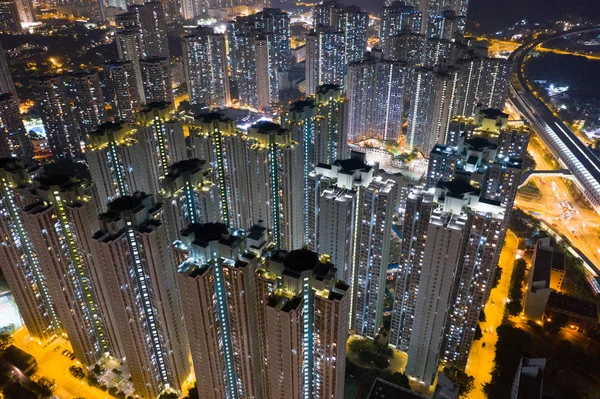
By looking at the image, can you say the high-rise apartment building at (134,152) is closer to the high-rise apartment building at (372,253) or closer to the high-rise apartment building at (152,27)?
the high-rise apartment building at (372,253)

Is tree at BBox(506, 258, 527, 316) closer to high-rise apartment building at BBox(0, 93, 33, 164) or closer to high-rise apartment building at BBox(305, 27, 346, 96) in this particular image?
high-rise apartment building at BBox(305, 27, 346, 96)

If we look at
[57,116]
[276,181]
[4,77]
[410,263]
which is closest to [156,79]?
[57,116]

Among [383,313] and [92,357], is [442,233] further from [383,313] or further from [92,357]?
[92,357]

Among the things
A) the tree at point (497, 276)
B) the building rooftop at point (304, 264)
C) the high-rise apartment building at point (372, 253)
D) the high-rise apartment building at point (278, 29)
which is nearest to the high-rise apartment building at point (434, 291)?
the high-rise apartment building at point (372, 253)

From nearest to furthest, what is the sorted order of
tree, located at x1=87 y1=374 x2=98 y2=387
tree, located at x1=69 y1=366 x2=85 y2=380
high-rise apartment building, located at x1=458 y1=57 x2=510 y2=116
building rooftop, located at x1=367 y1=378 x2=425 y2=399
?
1. building rooftop, located at x1=367 y1=378 x2=425 y2=399
2. tree, located at x1=87 y1=374 x2=98 y2=387
3. tree, located at x1=69 y1=366 x2=85 y2=380
4. high-rise apartment building, located at x1=458 y1=57 x2=510 y2=116

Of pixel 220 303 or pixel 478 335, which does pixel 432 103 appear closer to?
pixel 478 335

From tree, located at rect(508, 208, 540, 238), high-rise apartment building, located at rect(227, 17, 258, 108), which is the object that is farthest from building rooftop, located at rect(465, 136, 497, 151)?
high-rise apartment building, located at rect(227, 17, 258, 108)
